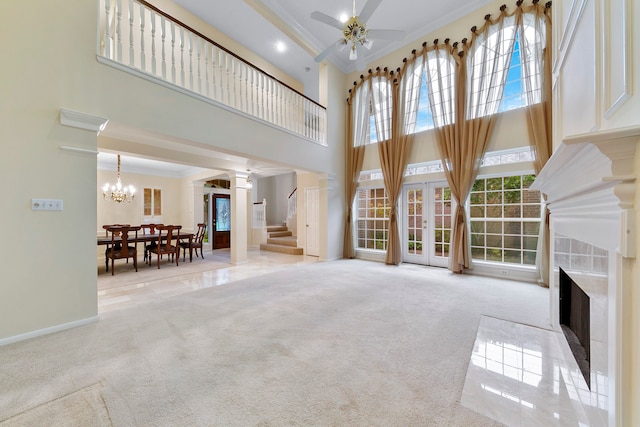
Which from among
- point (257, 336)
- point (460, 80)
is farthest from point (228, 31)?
point (257, 336)

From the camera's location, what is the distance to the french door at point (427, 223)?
18.1ft

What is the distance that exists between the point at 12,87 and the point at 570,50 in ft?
16.6

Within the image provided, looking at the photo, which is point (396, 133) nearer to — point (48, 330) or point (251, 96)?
point (251, 96)

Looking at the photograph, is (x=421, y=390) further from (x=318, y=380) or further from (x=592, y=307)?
(x=592, y=307)

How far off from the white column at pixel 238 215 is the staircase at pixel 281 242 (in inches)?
72.0

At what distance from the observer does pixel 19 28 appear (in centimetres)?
241

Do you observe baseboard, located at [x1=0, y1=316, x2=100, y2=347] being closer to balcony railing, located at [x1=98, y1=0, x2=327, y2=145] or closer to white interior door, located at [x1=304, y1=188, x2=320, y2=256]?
balcony railing, located at [x1=98, y1=0, x2=327, y2=145]

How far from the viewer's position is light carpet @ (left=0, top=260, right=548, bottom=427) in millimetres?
1484

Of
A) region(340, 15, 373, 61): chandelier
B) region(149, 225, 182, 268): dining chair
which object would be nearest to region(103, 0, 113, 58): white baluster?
region(340, 15, 373, 61): chandelier

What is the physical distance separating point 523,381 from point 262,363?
1.95 meters

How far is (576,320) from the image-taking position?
2074mm

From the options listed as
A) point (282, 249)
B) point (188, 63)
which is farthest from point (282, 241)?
point (188, 63)

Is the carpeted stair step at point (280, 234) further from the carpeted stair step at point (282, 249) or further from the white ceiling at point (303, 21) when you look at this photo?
the white ceiling at point (303, 21)

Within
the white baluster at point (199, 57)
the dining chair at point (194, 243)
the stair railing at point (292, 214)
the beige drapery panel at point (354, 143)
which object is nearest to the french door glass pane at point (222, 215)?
the dining chair at point (194, 243)
